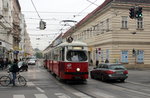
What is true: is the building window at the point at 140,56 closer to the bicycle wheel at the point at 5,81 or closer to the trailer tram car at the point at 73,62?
the trailer tram car at the point at 73,62

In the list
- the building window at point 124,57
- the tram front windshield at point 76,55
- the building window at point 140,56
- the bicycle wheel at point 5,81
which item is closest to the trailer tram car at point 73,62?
the tram front windshield at point 76,55

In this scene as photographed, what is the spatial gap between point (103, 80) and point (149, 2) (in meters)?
26.9

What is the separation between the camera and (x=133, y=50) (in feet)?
137

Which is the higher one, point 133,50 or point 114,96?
point 133,50

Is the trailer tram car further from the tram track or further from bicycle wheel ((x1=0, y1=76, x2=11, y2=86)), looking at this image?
bicycle wheel ((x1=0, y1=76, x2=11, y2=86))

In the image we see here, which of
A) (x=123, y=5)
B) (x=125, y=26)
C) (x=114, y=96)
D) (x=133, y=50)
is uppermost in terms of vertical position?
(x=123, y=5)

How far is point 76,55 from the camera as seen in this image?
19.4 metres

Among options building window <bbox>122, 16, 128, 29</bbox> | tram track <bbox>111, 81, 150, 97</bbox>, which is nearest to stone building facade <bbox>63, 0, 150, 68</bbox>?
building window <bbox>122, 16, 128, 29</bbox>

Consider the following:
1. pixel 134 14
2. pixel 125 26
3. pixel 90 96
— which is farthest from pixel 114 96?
pixel 125 26

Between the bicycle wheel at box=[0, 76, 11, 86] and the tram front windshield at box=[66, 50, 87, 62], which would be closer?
the bicycle wheel at box=[0, 76, 11, 86]

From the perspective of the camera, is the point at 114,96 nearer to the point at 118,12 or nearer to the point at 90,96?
the point at 90,96

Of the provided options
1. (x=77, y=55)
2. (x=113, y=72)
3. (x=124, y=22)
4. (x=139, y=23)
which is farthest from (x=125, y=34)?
(x=77, y=55)

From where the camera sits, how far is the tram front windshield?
1911 centimetres

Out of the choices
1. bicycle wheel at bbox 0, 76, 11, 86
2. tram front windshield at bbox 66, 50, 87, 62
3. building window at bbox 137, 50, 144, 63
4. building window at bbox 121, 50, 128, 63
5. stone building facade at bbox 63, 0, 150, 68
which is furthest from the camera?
building window at bbox 137, 50, 144, 63
